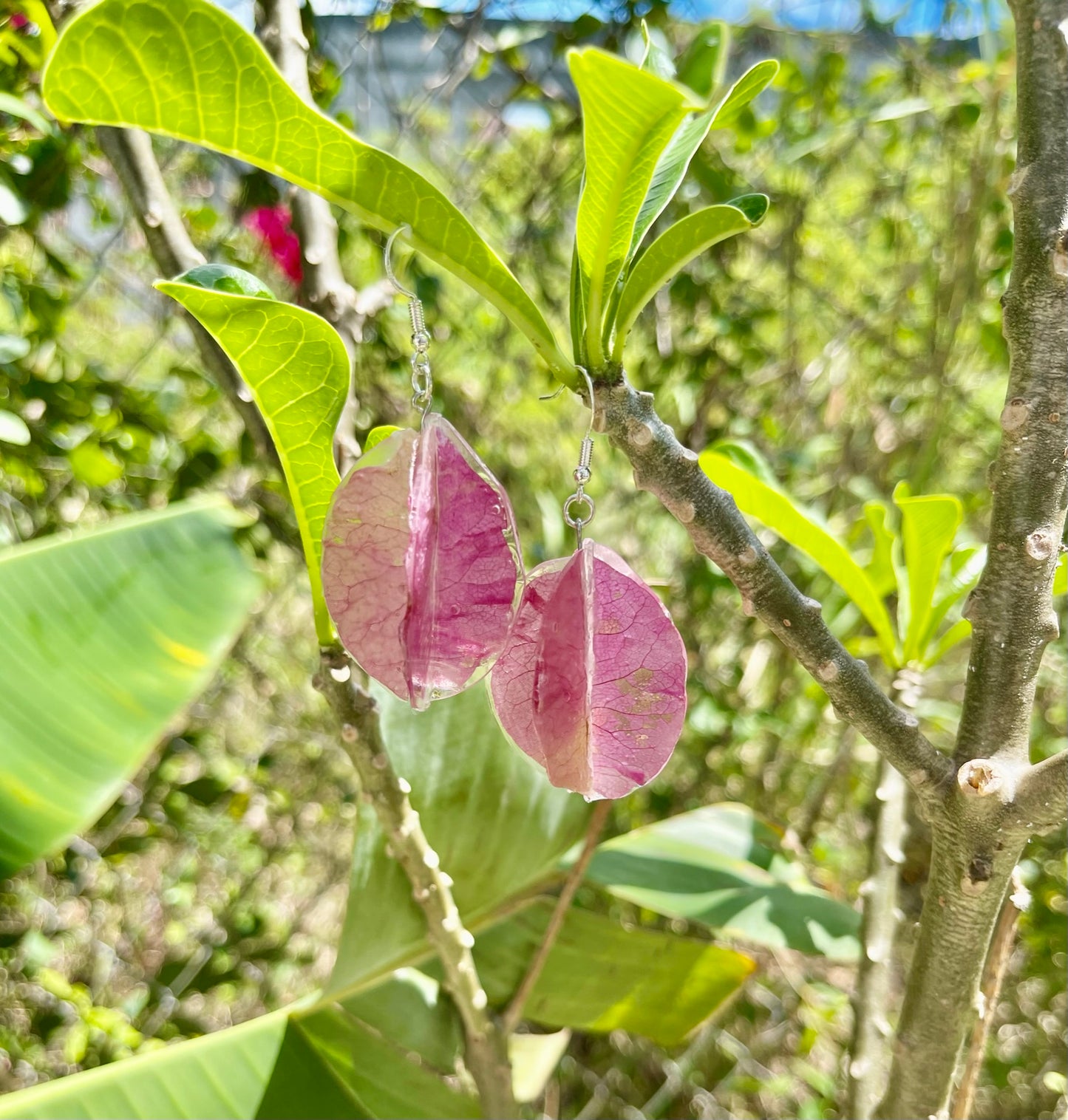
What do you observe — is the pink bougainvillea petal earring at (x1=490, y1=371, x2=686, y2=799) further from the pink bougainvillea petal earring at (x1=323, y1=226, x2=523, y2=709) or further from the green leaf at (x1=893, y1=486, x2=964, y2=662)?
the green leaf at (x1=893, y1=486, x2=964, y2=662)

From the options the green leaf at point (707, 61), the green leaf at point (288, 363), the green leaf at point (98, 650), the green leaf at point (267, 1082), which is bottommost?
the green leaf at point (267, 1082)

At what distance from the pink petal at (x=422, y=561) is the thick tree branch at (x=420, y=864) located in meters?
0.11

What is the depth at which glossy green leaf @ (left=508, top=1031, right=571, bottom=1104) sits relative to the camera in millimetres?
888

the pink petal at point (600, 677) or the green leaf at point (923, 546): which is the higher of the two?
the green leaf at point (923, 546)

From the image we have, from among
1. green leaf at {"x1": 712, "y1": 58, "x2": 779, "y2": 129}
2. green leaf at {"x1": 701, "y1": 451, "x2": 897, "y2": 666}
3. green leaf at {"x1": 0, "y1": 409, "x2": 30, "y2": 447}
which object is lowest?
green leaf at {"x1": 0, "y1": 409, "x2": 30, "y2": 447}

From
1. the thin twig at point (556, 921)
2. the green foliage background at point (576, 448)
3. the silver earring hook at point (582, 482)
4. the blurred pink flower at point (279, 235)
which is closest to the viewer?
the silver earring hook at point (582, 482)

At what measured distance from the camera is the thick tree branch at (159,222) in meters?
0.68

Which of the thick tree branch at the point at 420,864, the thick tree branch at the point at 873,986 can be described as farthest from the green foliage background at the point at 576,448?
the thick tree branch at the point at 420,864

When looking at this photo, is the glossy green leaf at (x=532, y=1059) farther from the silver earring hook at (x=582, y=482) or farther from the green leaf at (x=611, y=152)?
the green leaf at (x=611, y=152)

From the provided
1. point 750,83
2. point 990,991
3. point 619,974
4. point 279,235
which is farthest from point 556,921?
point 279,235

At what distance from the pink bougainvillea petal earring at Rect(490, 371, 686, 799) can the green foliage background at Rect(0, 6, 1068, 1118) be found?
2.45ft

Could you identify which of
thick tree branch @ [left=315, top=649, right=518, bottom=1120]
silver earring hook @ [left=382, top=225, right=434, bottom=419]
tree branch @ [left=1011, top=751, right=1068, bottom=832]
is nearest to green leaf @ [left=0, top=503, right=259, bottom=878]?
thick tree branch @ [left=315, top=649, right=518, bottom=1120]

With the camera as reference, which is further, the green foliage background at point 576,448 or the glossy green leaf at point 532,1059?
the green foliage background at point 576,448

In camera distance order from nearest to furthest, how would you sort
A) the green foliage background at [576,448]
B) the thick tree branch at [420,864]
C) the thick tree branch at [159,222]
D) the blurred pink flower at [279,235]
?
1. the thick tree branch at [420,864]
2. the thick tree branch at [159,222]
3. the blurred pink flower at [279,235]
4. the green foliage background at [576,448]
